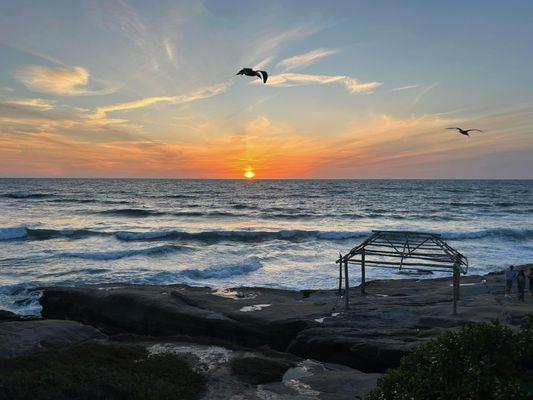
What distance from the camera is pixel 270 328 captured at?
16.3 m

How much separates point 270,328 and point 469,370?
10.9 meters

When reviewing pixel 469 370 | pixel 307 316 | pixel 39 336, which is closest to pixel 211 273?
pixel 307 316

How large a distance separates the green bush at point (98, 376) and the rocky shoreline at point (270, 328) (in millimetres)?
751

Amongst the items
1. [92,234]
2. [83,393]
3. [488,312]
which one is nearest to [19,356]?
[83,393]

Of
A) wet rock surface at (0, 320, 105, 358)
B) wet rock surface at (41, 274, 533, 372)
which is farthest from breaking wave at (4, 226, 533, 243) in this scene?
wet rock surface at (0, 320, 105, 358)

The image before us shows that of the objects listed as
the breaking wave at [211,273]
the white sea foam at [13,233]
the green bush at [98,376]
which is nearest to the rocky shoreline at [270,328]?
the green bush at [98,376]

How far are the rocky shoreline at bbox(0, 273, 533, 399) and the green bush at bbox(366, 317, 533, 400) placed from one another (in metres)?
4.41

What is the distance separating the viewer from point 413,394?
6133 mm

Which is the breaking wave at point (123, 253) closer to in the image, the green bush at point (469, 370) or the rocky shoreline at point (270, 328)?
the rocky shoreline at point (270, 328)

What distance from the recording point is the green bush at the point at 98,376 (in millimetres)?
9438

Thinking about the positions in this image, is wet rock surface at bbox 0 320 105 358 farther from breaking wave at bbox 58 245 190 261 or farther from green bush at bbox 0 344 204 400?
breaking wave at bbox 58 245 190 261

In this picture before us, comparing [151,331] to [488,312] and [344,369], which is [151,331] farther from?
[488,312]

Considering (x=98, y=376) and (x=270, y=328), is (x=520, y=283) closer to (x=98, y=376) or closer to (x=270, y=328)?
(x=270, y=328)

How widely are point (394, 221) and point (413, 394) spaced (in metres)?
56.3
